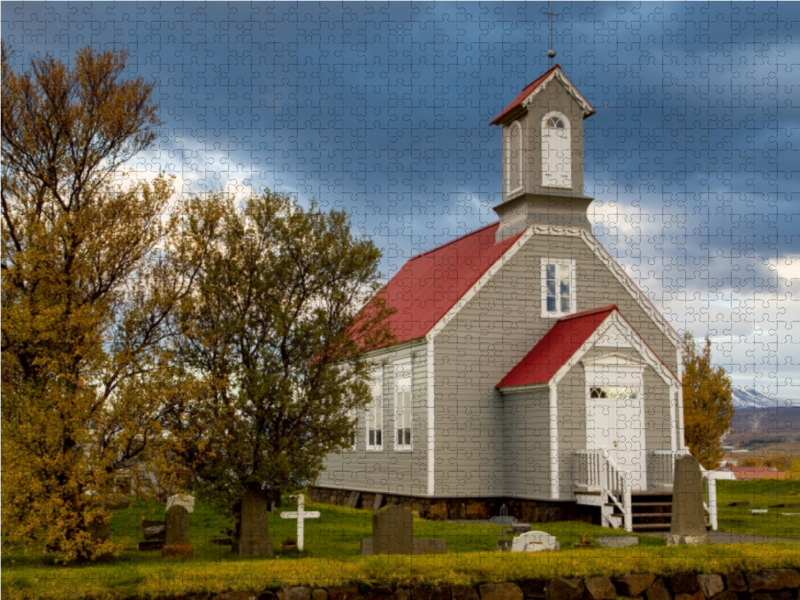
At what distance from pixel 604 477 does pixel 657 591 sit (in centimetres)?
967

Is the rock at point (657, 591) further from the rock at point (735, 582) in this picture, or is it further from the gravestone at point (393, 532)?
the gravestone at point (393, 532)

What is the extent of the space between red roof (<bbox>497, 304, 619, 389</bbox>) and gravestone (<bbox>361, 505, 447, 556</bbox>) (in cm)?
932

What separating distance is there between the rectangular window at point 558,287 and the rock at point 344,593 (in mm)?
15713

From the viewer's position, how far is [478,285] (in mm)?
26969

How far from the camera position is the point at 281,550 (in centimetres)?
1892

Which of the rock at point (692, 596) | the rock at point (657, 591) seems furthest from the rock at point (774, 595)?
the rock at point (657, 591)

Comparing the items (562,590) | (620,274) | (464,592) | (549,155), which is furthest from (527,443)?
(464,592)

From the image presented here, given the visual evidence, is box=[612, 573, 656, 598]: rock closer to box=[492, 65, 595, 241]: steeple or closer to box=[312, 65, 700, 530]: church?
box=[312, 65, 700, 530]: church

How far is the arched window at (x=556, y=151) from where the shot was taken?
93.1 feet

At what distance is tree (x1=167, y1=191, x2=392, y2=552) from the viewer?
58.7ft

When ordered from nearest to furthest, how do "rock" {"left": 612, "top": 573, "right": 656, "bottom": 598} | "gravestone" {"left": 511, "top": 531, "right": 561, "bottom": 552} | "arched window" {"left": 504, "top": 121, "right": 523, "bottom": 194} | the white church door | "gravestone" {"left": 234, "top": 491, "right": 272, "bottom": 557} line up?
"rock" {"left": 612, "top": 573, "right": 656, "bottom": 598}
"gravestone" {"left": 511, "top": 531, "right": 561, "bottom": 552}
"gravestone" {"left": 234, "top": 491, "right": 272, "bottom": 557}
the white church door
"arched window" {"left": 504, "top": 121, "right": 523, "bottom": 194}

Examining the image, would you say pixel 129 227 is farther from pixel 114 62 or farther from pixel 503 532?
pixel 503 532

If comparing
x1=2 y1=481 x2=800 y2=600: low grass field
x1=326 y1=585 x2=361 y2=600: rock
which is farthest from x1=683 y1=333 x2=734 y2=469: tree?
x1=326 y1=585 x2=361 y2=600: rock

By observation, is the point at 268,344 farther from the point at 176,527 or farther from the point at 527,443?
the point at 527,443
